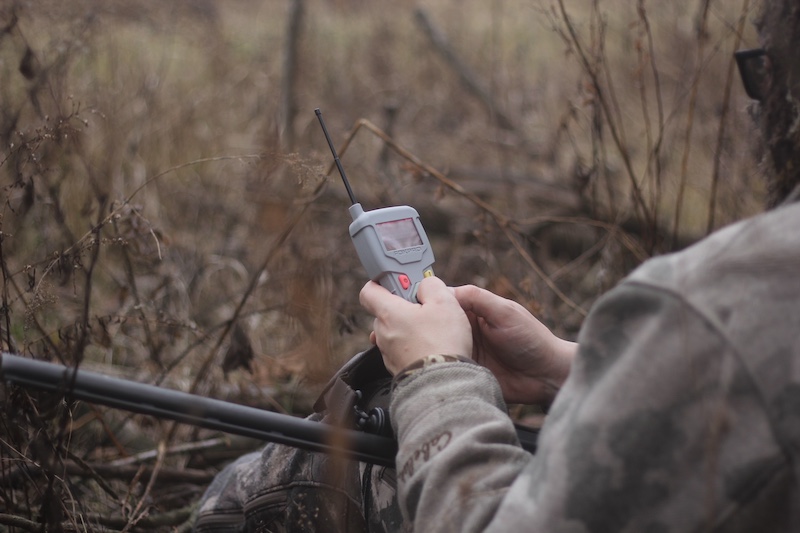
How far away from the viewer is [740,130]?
431 cm

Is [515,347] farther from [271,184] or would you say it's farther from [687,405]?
[271,184]

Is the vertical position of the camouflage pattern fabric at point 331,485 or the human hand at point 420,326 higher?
the human hand at point 420,326

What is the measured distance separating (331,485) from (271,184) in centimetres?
250

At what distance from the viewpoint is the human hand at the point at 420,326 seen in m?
1.29

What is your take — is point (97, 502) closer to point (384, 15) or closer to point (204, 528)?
point (204, 528)

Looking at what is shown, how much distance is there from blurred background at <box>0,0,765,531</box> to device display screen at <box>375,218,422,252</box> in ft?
1.13

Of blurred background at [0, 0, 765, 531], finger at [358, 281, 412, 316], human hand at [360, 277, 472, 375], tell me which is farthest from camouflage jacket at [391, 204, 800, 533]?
blurred background at [0, 0, 765, 531]

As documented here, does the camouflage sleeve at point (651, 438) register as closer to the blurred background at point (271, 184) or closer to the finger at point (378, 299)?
the finger at point (378, 299)

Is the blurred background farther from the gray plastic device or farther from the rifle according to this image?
the gray plastic device

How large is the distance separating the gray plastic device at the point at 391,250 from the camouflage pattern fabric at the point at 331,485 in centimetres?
15

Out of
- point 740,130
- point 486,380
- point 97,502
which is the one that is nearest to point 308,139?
point 740,130

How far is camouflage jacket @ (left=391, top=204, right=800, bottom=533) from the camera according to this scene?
91 centimetres

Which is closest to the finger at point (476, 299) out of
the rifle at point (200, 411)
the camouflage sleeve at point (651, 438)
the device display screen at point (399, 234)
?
the device display screen at point (399, 234)

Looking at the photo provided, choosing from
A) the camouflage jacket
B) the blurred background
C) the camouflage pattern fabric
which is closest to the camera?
the camouflage jacket
